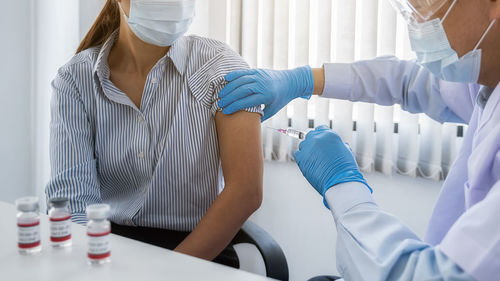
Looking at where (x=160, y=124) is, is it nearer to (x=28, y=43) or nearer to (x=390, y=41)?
(x=390, y=41)

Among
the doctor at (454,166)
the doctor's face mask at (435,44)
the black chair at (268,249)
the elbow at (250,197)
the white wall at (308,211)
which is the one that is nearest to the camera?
the doctor at (454,166)

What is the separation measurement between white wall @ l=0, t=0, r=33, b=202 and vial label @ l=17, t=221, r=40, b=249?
1916 mm

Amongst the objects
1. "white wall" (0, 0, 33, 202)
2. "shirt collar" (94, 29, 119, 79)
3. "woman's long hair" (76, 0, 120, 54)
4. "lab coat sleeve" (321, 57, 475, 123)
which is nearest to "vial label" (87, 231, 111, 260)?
"shirt collar" (94, 29, 119, 79)

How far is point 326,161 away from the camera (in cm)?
101

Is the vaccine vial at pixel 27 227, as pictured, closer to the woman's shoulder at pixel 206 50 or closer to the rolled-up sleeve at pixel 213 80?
the rolled-up sleeve at pixel 213 80

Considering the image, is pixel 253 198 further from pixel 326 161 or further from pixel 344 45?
pixel 344 45

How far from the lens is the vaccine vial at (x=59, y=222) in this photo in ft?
2.68

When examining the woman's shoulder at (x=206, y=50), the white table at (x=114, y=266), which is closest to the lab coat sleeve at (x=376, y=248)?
the white table at (x=114, y=266)

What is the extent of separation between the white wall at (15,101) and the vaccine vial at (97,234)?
6.65ft

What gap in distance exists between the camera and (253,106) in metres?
1.34

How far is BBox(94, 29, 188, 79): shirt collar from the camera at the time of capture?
4.59ft

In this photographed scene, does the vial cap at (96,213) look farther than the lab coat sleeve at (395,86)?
No

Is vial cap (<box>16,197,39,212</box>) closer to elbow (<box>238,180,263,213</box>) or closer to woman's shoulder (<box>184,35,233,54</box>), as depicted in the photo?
elbow (<box>238,180,263,213</box>)

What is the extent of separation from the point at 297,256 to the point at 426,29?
162 cm
